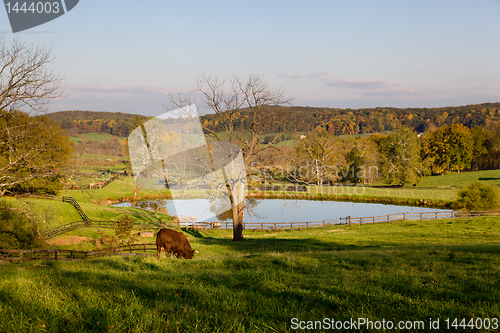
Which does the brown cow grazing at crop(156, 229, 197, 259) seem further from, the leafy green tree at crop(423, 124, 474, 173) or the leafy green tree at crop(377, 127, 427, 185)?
the leafy green tree at crop(423, 124, 474, 173)

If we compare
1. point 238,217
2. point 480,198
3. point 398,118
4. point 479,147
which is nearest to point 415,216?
point 480,198

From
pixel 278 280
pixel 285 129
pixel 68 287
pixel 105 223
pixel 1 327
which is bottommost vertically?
pixel 105 223

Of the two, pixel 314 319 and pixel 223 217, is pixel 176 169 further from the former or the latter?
pixel 314 319

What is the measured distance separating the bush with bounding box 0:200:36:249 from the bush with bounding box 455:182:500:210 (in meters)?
44.6

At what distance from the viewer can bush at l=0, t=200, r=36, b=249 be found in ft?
56.0

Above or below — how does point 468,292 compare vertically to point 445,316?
below

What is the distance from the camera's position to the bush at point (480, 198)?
35.8m

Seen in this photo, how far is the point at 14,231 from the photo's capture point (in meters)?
17.5

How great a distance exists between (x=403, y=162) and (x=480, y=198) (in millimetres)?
32680

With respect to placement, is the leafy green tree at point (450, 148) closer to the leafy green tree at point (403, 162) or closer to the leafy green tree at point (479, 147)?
the leafy green tree at point (479, 147)

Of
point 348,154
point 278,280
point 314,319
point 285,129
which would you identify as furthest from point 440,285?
point 348,154

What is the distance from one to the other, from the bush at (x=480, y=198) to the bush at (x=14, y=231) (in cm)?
4457

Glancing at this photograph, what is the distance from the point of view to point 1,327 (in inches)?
127

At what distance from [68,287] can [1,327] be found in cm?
160
